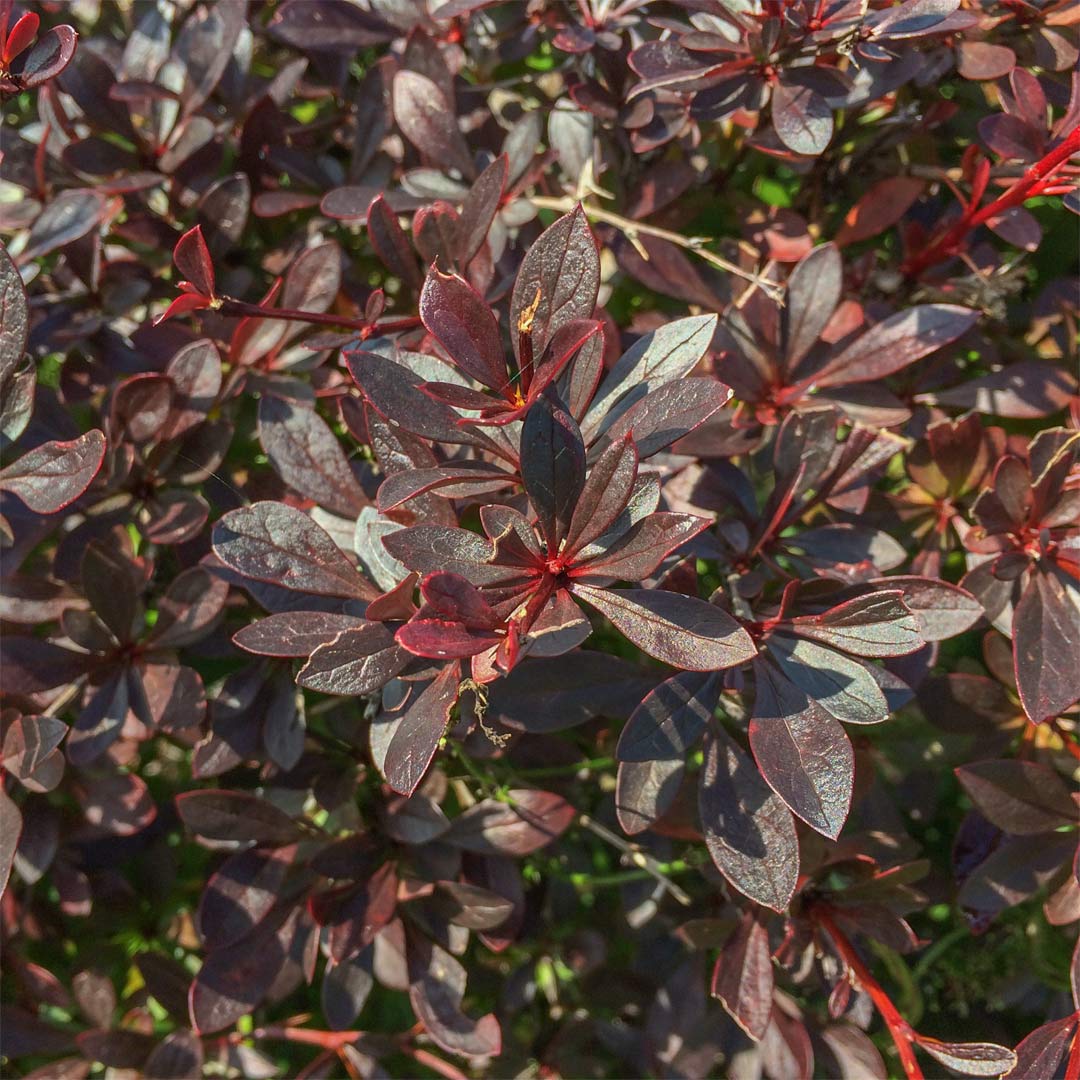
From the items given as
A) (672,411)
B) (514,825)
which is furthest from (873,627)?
(514,825)

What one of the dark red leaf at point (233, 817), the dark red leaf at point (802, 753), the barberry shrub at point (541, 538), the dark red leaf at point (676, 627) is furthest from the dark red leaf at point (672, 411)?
the dark red leaf at point (233, 817)

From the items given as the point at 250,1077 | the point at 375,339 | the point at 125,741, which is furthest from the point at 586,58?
the point at 250,1077

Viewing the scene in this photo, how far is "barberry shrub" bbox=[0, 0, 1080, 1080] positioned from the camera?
76 cm

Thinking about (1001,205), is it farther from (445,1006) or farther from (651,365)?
(445,1006)

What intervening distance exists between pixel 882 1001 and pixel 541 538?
527mm

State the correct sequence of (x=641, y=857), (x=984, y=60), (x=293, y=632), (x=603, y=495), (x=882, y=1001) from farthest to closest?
(x=641, y=857)
(x=984, y=60)
(x=882, y=1001)
(x=293, y=632)
(x=603, y=495)

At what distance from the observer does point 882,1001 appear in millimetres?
888

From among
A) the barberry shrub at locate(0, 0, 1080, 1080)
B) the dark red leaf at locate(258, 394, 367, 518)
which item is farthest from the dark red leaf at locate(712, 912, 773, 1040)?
the dark red leaf at locate(258, 394, 367, 518)

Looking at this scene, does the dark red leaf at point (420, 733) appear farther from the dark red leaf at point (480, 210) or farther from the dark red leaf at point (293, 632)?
the dark red leaf at point (480, 210)

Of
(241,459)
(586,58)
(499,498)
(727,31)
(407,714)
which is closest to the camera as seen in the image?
(407,714)

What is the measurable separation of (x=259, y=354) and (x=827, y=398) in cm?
58

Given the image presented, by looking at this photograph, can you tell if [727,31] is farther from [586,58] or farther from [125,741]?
[125,741]

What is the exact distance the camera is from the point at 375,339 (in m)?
0.89

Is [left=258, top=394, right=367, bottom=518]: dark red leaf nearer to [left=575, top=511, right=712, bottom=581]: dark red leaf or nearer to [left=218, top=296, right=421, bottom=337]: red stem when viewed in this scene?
[left=218, top=296, right=421, bottom=337]: red stem
